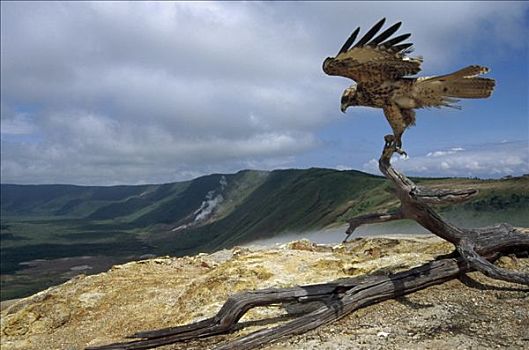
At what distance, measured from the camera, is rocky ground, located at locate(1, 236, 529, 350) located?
841 centimetres

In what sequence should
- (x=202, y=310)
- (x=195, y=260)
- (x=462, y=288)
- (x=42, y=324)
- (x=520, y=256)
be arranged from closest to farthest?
1. (x=462, y=288)
2. (x=520, y=256)
3. (x=202, y=310)
4. (x=42, y=324)
5. (x=195, y=260)

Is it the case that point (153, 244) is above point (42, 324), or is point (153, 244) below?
below

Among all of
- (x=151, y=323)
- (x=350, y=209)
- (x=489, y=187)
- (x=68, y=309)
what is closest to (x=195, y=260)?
(x=68, y=309)

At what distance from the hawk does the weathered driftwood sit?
0.95 metres

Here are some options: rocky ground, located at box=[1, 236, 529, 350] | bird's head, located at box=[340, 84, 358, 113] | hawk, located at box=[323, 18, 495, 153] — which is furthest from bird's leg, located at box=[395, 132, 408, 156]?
rocky ground, located at box=[1, 236, 529, 350]

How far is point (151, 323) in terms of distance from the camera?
12836 millimetres

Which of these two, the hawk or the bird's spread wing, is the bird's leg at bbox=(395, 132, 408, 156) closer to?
the hawk

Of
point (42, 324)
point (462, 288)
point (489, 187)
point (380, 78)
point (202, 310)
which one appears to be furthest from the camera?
point (489, 187)

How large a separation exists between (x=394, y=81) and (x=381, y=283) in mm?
3917

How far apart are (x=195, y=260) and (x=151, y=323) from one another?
7.16 meters

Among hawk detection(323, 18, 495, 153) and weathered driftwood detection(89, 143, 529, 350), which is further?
weathered driftwood detection(89, 143, 529, 350)

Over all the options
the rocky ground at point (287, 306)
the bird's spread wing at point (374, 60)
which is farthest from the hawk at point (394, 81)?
the rocky ground at point (287, 306)

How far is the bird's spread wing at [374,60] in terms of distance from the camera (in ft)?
27.9

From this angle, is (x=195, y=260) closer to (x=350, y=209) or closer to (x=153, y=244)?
(x=350, y=209)
